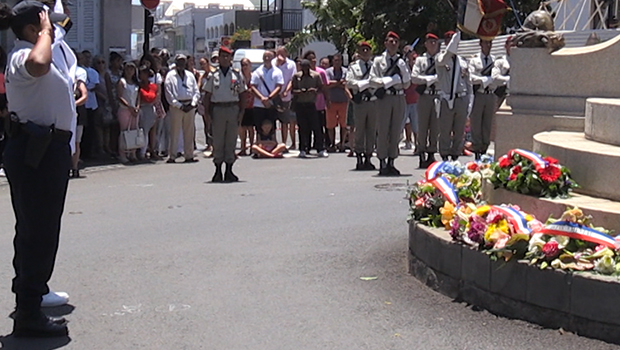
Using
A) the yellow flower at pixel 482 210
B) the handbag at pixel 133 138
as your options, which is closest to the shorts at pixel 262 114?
the handbag at pixel 133 138

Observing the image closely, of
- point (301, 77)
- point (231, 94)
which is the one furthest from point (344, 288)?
point (301, 77)

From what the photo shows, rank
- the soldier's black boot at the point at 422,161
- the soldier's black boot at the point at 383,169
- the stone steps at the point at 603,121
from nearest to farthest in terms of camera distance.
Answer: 1. the stone steps at the point at 603,121
2. the soldier's black boot at the point at 383,169
3. the soldier's black boot at the point at 422,161

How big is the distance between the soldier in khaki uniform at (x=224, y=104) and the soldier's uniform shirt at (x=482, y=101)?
3.77 m

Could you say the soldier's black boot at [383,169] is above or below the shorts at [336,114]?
below

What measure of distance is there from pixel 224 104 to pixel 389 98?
251cm

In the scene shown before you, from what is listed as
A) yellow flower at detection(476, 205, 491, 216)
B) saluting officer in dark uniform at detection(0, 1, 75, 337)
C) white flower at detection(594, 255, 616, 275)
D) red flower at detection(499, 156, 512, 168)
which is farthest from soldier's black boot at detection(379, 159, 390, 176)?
saluting officer in dark uniform at detection(0, 1, 75, 337)

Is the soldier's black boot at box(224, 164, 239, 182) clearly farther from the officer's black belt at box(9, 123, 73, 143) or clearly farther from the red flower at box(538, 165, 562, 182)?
the officer's black belt at box(9, 123, 73, 143)

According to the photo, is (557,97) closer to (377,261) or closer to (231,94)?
(377,261)

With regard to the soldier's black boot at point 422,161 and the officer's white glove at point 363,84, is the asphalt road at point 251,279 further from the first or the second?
the soldier's black boot at point 422,161

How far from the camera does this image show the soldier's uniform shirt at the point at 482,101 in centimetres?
1533

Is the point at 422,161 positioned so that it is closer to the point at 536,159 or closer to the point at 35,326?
the point at 536,159

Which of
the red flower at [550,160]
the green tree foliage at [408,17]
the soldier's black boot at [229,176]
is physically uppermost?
the green tree foliage at [408,17]

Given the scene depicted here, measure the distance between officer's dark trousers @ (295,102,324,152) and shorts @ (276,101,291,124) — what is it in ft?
1.49

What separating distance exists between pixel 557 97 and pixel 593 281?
427 cm
